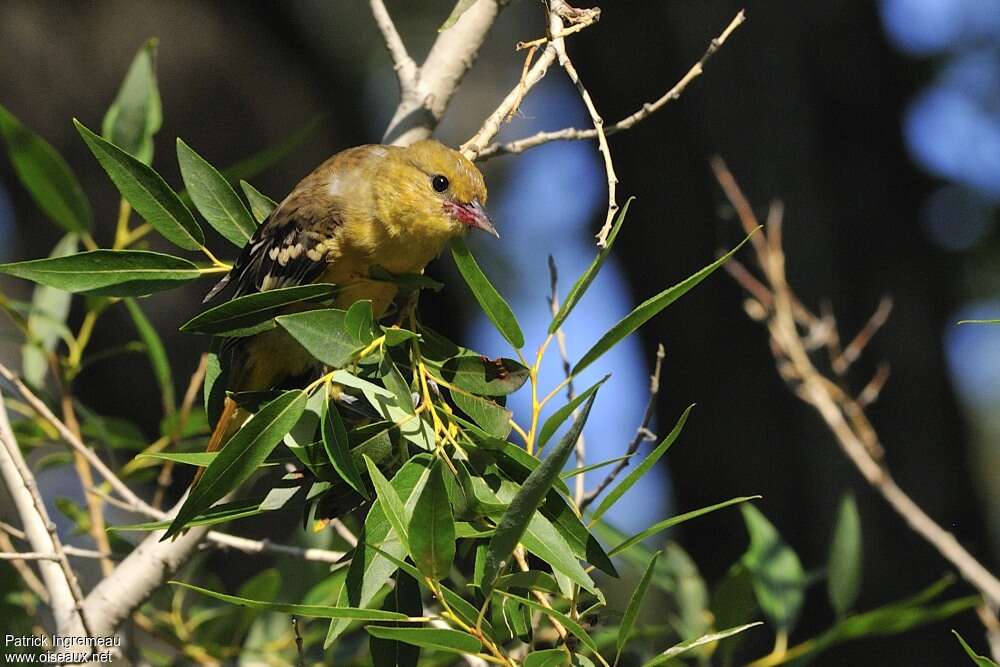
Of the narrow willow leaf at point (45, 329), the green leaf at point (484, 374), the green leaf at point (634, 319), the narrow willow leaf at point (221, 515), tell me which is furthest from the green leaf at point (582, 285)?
the narrow willow leaf at point (45, 329)

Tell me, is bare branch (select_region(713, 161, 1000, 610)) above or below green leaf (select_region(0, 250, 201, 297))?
below

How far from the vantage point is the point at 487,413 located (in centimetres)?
190

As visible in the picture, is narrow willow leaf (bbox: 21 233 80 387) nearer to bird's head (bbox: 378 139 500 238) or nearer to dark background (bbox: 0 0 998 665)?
bird's head (bbox: 378 139 500 238)

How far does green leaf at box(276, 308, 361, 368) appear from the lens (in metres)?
1.70

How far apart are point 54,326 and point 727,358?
11.1 ft

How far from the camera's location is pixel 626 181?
18.8 ft

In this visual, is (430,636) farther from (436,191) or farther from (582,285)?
(436,191)

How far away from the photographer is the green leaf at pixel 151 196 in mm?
2148

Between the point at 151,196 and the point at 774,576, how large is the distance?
74.7 inches

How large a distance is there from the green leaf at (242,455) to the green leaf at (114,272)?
52 cm

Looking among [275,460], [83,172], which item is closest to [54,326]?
[275,460]

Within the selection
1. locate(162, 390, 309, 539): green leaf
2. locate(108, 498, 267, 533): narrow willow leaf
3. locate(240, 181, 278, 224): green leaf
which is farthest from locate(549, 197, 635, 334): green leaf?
locate(240, 181, 278, 224): green leaf

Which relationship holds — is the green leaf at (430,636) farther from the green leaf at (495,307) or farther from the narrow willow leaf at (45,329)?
the narrow willow leaf at (45,329)

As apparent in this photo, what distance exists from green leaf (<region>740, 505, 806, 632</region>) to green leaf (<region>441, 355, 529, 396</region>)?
4.06 feet
